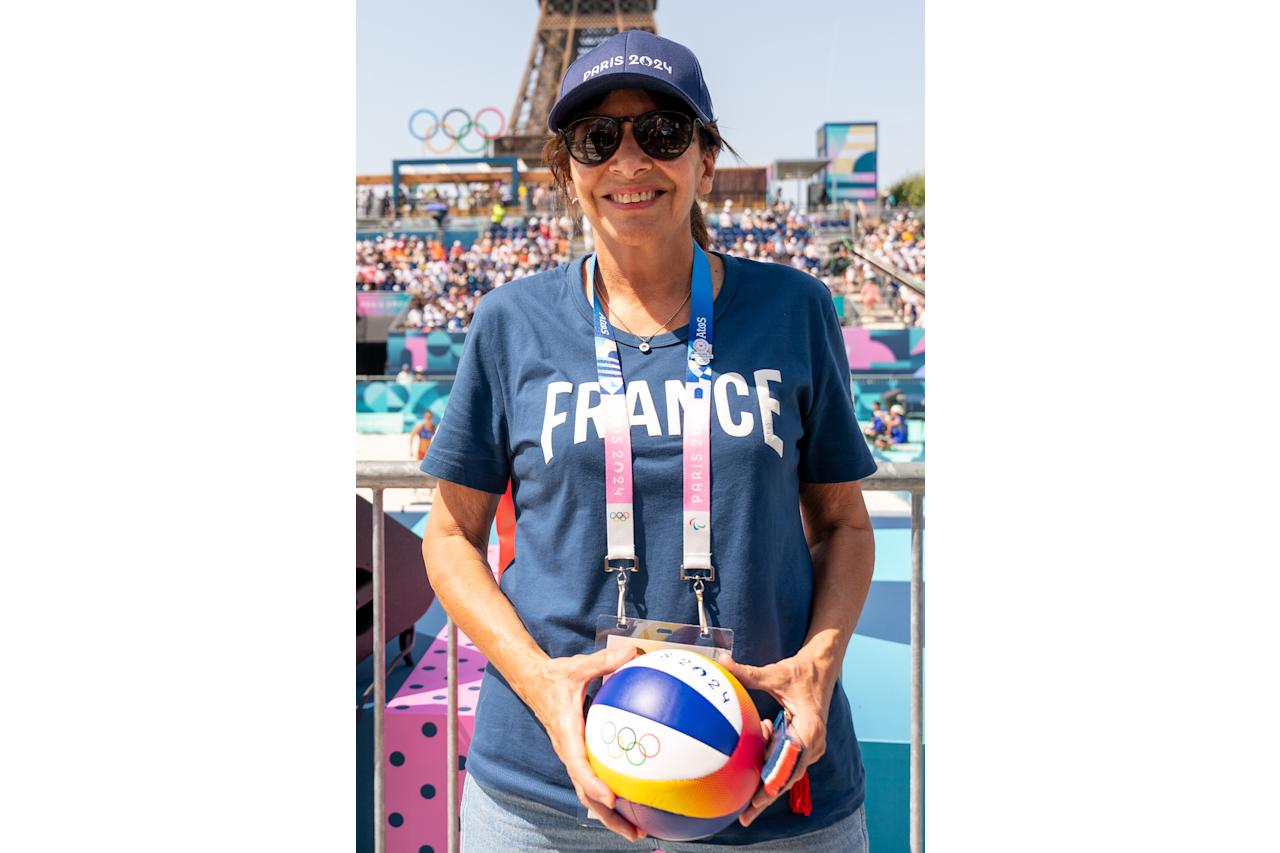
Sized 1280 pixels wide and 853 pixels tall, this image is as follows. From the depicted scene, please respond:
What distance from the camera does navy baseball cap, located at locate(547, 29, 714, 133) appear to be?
1.45 metres

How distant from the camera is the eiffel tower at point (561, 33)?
5372 centimetres

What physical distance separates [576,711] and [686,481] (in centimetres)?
37

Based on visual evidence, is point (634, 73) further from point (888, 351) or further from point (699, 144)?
point (888, 351)

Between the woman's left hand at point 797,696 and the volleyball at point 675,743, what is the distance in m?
0.03

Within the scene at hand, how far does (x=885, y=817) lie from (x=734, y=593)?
2.62 metres

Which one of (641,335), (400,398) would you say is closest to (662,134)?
(641,335)

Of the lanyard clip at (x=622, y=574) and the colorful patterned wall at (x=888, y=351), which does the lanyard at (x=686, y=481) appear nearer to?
the lanyard clip at (x=622, y=574)

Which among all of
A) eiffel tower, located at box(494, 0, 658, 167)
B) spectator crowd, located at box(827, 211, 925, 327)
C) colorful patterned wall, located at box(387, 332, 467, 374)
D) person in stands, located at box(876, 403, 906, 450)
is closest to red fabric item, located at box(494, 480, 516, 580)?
person in stands, located at box(876, 403, 906, 450)

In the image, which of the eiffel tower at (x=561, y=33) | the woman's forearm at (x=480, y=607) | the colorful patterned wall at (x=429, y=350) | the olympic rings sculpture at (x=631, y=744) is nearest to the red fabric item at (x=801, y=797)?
the olympic rings sculpture at (x=631, y=744)

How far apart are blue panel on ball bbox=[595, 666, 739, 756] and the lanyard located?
12 centimetres

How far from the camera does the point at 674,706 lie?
1.36m

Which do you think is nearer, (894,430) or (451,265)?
(894,430)

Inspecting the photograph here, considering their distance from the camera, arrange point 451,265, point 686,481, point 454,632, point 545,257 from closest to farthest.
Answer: point 686,481, point 454,632, point 545,257, point 451,265

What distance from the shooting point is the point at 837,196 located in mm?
42219
